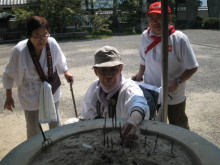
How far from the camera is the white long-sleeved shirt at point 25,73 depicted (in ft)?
9.09

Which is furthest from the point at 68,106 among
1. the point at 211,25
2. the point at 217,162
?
the point at 211,25

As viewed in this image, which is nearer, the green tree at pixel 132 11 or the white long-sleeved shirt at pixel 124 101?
the white long-sleeved shirt at pixel 124 101

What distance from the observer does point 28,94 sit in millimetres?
2895

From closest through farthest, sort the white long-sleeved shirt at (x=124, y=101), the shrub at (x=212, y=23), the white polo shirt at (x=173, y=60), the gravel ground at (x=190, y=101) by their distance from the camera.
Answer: the white long-sleeved shirt at (x=124, y=101) → the white polo shirt at (x=173, y=60) → the gravel ground at (x=190, y=101) → the shrub at (x=212, y=23)

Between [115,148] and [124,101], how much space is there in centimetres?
55

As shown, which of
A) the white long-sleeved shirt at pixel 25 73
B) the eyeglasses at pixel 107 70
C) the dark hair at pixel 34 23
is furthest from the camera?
the white long-sleeved shirt at pixel 25 73

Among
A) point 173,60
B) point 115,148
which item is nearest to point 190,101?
point 173,60

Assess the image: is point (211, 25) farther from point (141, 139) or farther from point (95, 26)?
point (141, 139)

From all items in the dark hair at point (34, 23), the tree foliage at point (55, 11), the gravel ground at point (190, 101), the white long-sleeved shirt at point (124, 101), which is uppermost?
the tree foliage at point (55, 11)

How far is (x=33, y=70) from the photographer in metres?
2.82

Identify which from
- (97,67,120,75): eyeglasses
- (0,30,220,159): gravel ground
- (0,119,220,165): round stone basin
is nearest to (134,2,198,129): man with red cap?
(97,67,120,75): eyeglasses

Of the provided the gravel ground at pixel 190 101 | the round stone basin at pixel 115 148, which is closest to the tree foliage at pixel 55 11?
the gravel ground at pixel 190 101

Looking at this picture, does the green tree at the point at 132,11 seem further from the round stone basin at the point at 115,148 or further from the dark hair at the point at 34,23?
the round stone basin at the point at 115,148

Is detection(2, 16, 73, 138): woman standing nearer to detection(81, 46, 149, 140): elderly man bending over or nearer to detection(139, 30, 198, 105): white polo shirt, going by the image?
detection(81, 46, 149, 140): elderly man bending over
